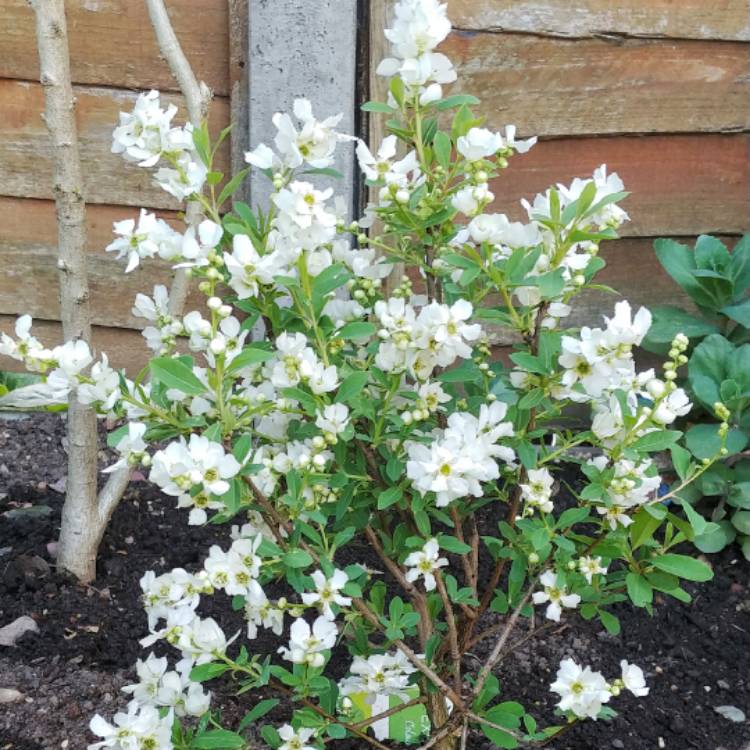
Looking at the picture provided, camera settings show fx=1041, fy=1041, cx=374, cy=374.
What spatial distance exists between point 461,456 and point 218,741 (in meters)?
0.62

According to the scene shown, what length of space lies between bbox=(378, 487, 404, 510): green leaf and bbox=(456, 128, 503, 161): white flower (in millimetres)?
494

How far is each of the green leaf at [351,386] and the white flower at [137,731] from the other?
57 centimetres

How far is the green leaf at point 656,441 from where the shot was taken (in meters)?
1.47

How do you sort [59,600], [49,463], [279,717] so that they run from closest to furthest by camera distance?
1. [279,717]
2. [59,600]
3. [49,463]

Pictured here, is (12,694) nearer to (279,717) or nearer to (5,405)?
(279,717)

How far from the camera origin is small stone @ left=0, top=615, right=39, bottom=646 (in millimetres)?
2180

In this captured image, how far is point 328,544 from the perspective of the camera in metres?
1.65

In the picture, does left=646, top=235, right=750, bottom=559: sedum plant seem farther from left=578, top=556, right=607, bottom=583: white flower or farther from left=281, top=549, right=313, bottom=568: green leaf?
left=281, top=549, right=313, bottom=568: green leaf

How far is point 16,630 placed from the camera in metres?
2.20

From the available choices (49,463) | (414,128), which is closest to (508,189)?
(414,128)

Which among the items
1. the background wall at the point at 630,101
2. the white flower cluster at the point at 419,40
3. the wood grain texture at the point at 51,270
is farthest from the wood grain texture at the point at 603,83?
the white flower cluster at the point at 419,40

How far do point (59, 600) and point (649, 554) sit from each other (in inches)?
51.1

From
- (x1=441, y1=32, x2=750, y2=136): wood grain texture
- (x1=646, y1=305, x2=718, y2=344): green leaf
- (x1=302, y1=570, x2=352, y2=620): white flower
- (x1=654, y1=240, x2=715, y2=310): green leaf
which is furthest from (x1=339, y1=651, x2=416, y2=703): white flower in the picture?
(x1=441, y1=32, x2=750, y2=136): wood grain texture

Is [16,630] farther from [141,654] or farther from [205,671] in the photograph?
[205,671]
